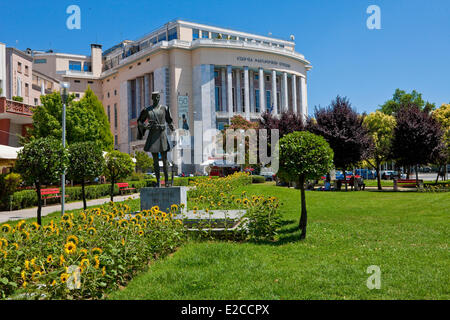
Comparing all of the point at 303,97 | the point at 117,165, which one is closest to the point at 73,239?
the point at 117,165

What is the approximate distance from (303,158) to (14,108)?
2953cm

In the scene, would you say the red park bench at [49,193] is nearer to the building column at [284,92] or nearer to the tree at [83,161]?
the tree at [83,161]

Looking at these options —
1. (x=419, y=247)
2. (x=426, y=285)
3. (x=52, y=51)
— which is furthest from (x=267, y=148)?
(x=52, y=51)

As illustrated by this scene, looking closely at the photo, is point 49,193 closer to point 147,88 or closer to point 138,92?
point 147,88

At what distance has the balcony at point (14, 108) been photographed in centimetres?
2792

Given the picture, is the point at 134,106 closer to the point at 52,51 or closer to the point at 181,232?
the point at 52,51

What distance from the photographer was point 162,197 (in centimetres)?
984

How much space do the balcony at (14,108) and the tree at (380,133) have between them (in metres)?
28.8

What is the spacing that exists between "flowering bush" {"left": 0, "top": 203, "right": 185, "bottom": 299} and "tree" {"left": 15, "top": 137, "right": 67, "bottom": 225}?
3.81 m

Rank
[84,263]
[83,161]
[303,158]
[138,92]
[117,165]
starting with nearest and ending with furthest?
[84,263], [303,158], [83,161], [117,165], [138,92]

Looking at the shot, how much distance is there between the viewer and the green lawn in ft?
15.1

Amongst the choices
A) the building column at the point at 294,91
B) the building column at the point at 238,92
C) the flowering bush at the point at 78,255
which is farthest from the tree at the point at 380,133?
the building column at the point at 294,91

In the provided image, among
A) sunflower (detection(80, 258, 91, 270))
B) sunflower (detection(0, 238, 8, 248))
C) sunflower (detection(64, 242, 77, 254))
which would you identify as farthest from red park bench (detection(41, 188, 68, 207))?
sunflower (detection(80, 258, 91, 270))

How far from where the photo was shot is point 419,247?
705 centimetres
